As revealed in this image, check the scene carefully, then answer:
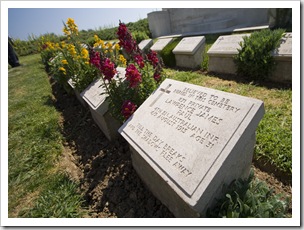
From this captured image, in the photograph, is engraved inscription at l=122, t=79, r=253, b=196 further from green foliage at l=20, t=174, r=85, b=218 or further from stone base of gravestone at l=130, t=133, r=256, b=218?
green foliage at l=20, t=174, r=85, b=218

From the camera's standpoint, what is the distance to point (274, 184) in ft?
7.26

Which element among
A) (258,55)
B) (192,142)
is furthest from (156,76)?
(258,55)

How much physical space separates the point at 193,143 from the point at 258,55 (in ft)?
11.6

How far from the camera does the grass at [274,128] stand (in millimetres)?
2324

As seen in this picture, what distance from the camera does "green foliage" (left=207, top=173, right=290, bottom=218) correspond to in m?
1.53

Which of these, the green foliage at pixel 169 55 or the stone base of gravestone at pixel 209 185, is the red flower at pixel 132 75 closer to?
the stone base of gravestone at pixel 209 185

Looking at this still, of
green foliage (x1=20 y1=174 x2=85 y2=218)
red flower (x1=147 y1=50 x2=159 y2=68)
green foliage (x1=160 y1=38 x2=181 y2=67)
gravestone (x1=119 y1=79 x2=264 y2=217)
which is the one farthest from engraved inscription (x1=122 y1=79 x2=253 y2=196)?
green foliage (x1=160 y1=38 x2=181 y2=67)

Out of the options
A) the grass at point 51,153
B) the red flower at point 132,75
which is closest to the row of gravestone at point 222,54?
the grass at point 51,153

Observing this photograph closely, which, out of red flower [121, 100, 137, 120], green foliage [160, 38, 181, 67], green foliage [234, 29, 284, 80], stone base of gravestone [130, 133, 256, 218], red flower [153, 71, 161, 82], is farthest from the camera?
green foliage [160, 38, 181, 67]

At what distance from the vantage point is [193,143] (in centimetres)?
171

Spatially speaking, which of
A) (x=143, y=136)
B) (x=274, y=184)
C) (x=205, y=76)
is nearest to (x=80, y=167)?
(x=143, y=136)

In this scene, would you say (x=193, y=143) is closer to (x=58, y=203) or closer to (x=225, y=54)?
(x=58, y=203)

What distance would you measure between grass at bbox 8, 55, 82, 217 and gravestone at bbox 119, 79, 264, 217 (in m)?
0.96

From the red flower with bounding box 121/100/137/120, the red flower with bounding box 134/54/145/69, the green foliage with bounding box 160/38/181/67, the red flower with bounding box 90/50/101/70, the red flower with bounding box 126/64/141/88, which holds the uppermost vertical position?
the red flower with bounding box 90/50/101/70
